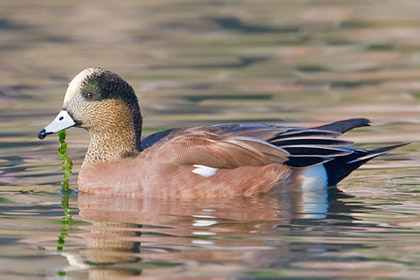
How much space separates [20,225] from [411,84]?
20.5 feet

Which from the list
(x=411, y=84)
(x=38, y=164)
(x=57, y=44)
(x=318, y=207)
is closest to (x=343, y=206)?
(x=318, y=207)

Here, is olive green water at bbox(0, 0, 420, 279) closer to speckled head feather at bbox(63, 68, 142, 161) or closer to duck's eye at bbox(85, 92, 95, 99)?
speckled head feather at bbox(63, 68, 142, 161)

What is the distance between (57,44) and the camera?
15500mm

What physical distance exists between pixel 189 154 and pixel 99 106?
0.79 metres

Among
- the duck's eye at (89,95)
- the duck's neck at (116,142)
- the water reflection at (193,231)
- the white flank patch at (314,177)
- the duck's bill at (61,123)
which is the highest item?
the duck's eye at (89,95)

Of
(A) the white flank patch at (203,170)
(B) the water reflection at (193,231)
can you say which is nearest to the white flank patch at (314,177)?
(B) the water reflection at (193,231)

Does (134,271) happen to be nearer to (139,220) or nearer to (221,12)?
(139,220)

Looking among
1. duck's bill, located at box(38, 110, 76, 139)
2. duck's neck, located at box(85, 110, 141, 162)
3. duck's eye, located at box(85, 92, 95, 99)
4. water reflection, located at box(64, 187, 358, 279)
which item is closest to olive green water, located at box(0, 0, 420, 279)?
water reflection, located at box(64, 187, 358, 279)

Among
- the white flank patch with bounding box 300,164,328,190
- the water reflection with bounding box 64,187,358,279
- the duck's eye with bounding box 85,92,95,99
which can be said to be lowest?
the water reflection with bounding box 64,187,358,279

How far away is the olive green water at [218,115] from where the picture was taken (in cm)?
641

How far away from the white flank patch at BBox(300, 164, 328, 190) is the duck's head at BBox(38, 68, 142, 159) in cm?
129

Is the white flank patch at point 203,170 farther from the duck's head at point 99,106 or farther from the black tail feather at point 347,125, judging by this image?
the black tail feather at point 347,125

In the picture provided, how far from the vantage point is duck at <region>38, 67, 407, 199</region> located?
26.7 ft

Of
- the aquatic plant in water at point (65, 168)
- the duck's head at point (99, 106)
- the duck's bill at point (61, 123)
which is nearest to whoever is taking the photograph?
the duck's bill at point (61, 123)
